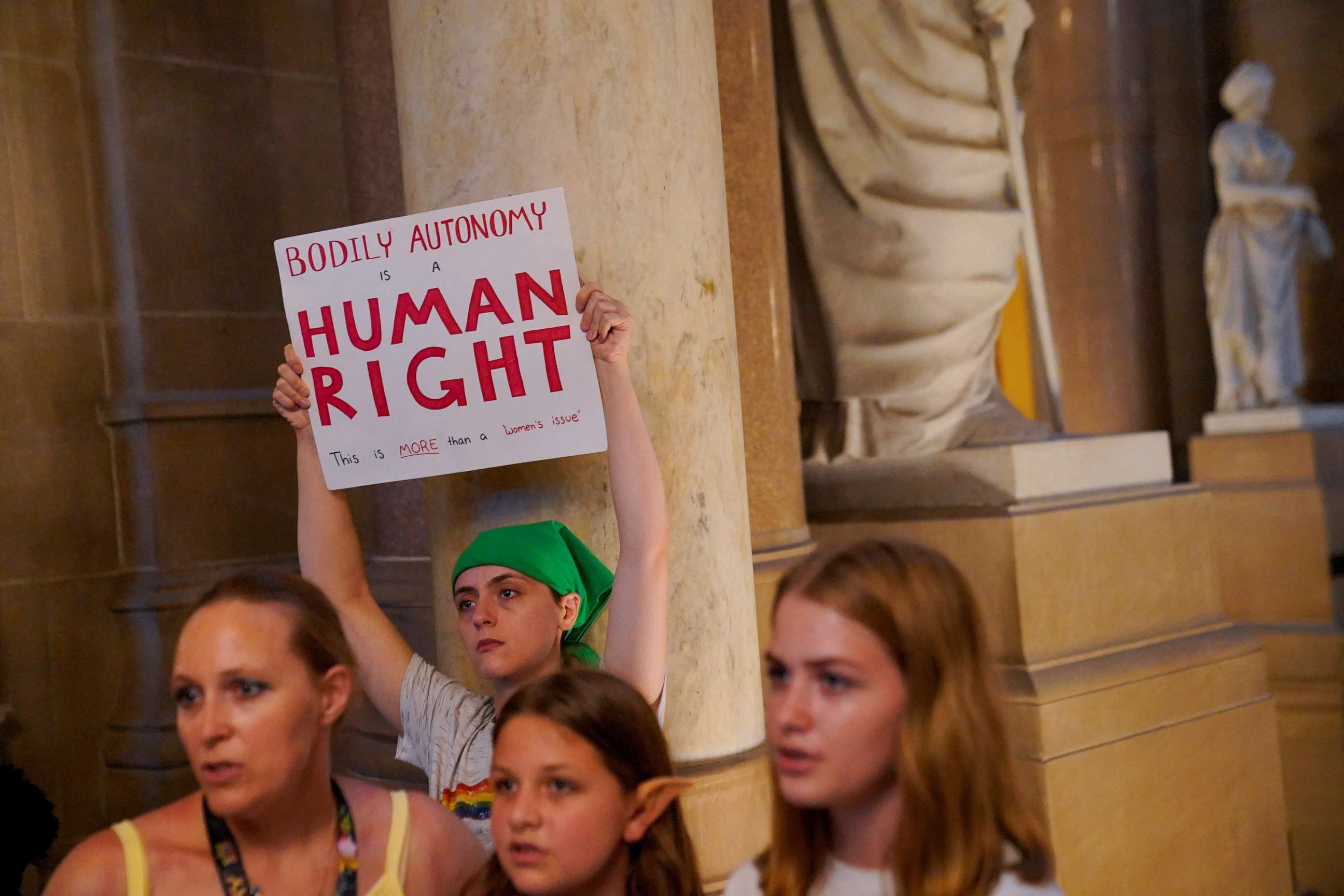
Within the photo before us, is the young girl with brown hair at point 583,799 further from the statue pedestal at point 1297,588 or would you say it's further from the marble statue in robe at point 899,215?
the statue pedestal at point 1297,588

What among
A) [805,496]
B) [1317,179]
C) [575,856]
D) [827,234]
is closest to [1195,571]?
[805,496]

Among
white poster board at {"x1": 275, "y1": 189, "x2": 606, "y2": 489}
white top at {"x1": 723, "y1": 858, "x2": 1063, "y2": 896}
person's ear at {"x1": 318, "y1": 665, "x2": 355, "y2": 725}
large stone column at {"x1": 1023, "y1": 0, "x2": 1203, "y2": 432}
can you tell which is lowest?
white top at {"x1": 723, "y1": 858, "x2": 1063, "y2": 896}

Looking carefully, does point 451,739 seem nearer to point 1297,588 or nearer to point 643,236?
point 643,236

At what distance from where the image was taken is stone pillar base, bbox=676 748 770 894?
2898 millimetres

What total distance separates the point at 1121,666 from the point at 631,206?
208 cm

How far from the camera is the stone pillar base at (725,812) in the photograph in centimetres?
290

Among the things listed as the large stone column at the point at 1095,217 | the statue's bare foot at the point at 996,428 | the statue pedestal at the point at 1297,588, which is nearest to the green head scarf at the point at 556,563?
the statue's bare foot at the point at 996,428

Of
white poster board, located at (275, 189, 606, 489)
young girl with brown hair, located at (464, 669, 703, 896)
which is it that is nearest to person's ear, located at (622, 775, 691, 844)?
young girl with brown hair, located at (464, 669, 703, 896)

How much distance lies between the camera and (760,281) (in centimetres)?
395

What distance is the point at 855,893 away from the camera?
1.60m

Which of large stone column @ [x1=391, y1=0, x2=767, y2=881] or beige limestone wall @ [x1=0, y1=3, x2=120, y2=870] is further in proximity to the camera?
beige limestone wall @ [x1=0, y1=3, x2=120, y2=870]

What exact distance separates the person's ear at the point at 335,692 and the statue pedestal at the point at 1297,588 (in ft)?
18.5

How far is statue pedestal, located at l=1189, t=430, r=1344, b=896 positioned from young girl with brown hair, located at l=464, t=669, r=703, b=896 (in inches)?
215

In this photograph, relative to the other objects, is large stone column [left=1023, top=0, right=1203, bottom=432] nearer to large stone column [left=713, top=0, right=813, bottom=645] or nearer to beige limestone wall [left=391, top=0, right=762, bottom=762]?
large stone column [left=713, top=0, right=813, bottom=645]
